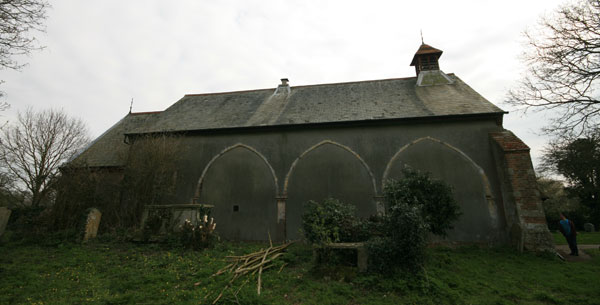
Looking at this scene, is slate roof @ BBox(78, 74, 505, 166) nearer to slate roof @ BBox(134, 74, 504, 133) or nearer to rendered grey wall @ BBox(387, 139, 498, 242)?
slate roof @ BBox(134, 74, 504, 133)

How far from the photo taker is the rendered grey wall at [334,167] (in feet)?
34.2

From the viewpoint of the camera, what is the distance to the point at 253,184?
466 inches

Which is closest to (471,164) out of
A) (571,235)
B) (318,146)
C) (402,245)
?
(571,235)

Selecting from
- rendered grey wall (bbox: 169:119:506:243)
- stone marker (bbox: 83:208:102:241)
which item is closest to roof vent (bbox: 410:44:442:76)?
rendered grey wall (bbox: 169:119:506:243)

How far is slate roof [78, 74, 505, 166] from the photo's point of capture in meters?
12.1

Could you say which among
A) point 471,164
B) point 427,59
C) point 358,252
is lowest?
point 358,252

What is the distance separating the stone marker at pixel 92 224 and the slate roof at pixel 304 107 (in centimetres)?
393

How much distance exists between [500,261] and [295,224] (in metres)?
6.82

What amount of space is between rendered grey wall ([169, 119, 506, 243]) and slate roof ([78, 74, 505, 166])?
0.62 meters

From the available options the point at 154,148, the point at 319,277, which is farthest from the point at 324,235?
the point at 154,148

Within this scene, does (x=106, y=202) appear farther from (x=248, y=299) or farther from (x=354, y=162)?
(x=354, y=162)

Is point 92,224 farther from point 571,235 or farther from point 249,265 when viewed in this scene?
point 571,235

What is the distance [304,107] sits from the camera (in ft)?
45.5

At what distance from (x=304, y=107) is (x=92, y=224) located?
9981mm
